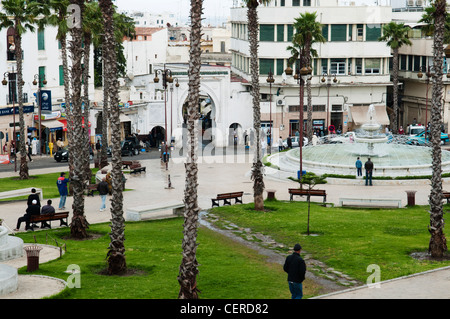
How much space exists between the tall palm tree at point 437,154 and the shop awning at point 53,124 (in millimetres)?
39022

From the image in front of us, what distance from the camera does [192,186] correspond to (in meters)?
17.6

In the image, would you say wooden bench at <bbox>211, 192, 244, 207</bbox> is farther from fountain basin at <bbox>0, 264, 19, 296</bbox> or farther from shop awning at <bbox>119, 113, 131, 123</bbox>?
shop awning at <bbox>119, 113, 131, 123</bbox>

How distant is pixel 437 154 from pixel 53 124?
39594 millimetres

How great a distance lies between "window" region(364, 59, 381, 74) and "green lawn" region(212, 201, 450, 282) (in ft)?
117

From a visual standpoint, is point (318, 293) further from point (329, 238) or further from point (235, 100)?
point (235, 100)

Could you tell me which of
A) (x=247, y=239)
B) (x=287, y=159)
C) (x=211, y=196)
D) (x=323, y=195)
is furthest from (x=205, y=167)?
(x=247, y=239)

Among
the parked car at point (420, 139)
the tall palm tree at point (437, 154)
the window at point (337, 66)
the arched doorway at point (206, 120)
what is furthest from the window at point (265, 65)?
the tall palm tree at point (437, 154)

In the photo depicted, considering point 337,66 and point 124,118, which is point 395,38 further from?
point 124,118

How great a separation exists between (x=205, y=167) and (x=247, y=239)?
73.1ft

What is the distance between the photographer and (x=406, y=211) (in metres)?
31.4

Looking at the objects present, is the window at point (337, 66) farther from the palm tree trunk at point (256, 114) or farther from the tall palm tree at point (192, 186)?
the tall palm tree at point (192, 186)

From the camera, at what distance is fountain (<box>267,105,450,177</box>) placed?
4150cm

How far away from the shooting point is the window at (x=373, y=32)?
216 ft

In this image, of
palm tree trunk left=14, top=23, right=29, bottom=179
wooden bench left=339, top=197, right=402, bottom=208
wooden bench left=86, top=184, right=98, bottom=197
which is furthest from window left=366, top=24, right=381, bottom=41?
wooden bench left=86, top=184, right=98, bottom=197
